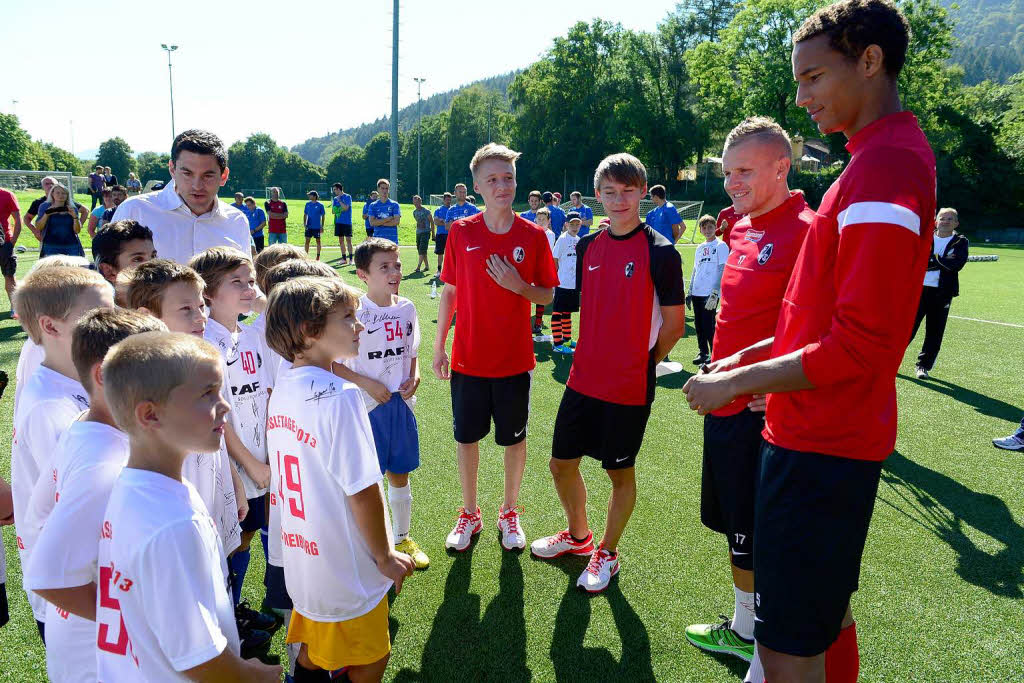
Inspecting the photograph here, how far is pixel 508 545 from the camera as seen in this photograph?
385 cm

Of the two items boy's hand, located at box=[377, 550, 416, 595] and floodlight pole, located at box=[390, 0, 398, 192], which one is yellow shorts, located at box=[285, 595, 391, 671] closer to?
boy's hand, located at box=[377, 550, 416, 595]

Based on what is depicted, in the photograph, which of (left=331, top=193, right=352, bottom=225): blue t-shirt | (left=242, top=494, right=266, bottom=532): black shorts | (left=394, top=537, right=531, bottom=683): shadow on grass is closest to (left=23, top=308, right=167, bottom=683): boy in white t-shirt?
(left=242, top=494, right=266, bottom=532): black shorts

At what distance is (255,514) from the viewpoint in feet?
10.6

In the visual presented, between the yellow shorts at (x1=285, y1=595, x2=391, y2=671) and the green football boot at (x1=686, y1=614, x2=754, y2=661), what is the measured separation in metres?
1.61

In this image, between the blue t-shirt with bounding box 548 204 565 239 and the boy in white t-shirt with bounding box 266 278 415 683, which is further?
the blue t-shirt with bounding box 548 204 565 239

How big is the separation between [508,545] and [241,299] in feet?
7.03

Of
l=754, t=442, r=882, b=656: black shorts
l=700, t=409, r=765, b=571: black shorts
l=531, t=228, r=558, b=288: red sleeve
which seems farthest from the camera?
l=531, t=228, r=558, b=288: red sleeve

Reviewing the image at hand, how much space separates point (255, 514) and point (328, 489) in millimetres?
1395

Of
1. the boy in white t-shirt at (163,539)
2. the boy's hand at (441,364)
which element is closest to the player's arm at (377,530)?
the boy in white t-shirt at (163,539)

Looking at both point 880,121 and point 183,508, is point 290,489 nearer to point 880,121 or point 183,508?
point 183,508

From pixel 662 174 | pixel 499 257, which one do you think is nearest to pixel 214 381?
pixel 499 257

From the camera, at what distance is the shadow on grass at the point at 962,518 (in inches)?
143

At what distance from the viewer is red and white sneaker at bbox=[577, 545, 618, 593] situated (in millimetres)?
3400

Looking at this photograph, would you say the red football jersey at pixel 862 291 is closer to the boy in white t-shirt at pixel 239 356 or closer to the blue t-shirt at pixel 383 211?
the boy in white t-shirt at pixel 239 356
